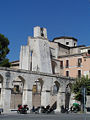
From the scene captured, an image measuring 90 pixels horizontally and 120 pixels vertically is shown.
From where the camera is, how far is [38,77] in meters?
35.9

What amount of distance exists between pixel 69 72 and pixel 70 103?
384 inches

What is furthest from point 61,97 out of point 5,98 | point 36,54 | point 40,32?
point 40,32

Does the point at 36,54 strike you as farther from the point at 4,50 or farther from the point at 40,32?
the point at 4,50

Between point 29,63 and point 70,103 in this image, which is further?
point 29,63

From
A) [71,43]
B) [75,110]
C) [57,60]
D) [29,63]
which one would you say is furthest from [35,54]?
[75,110]

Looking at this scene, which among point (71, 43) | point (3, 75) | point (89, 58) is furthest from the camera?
point (71, 43)

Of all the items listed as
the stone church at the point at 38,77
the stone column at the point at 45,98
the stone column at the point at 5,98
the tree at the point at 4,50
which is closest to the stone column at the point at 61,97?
the stone church at the point at 38,77

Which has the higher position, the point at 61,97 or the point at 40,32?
the point at 40,32

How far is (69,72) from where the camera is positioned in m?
50.2

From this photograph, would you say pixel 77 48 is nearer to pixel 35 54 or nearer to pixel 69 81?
pixel 35 54

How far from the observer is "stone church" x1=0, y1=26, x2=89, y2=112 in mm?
32625

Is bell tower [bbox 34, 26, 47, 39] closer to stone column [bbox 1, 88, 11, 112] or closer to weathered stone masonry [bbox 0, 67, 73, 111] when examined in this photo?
weathered stone masonry [bbox 0, 67, 73, 111]

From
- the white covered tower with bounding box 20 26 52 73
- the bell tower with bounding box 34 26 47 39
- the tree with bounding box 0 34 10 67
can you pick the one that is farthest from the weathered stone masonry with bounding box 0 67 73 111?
the bell tower with bounding box 34 26 47 39

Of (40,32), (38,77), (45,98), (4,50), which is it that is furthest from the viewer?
(40,32)
